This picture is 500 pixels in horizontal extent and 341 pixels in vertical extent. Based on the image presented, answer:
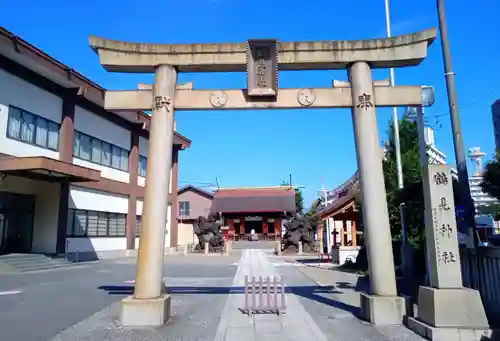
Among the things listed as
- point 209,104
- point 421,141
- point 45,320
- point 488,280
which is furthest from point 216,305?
point 421,141

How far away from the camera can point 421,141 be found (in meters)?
12.9

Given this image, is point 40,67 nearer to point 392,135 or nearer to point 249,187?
point 392,135

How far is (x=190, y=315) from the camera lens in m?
9.10

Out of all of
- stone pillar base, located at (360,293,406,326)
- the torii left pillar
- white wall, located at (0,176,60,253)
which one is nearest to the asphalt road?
the torii left pillar

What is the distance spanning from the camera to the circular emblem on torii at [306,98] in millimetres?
9312

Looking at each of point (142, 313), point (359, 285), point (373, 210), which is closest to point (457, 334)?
point (373, 210)

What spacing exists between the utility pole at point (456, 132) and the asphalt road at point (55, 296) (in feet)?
28.6

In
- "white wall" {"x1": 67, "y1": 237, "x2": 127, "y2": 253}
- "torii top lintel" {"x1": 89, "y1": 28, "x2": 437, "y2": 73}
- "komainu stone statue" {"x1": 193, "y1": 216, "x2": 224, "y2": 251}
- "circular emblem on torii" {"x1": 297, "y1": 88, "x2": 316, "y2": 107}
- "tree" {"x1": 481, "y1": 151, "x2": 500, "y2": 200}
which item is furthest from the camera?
"komainu stone statue" {"x1": 193, "y1": 216, "x2": 224, "y2": 251}

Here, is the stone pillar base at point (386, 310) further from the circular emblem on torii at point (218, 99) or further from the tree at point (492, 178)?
the circular emblem on torii at point (218, 99)

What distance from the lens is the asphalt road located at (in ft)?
26.3

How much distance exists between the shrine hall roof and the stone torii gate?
4092 centimetres

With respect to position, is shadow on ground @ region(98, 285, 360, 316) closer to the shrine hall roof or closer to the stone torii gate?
the stone torii gate

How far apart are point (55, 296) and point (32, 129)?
41.0ft

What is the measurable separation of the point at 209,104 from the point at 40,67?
15.3m
